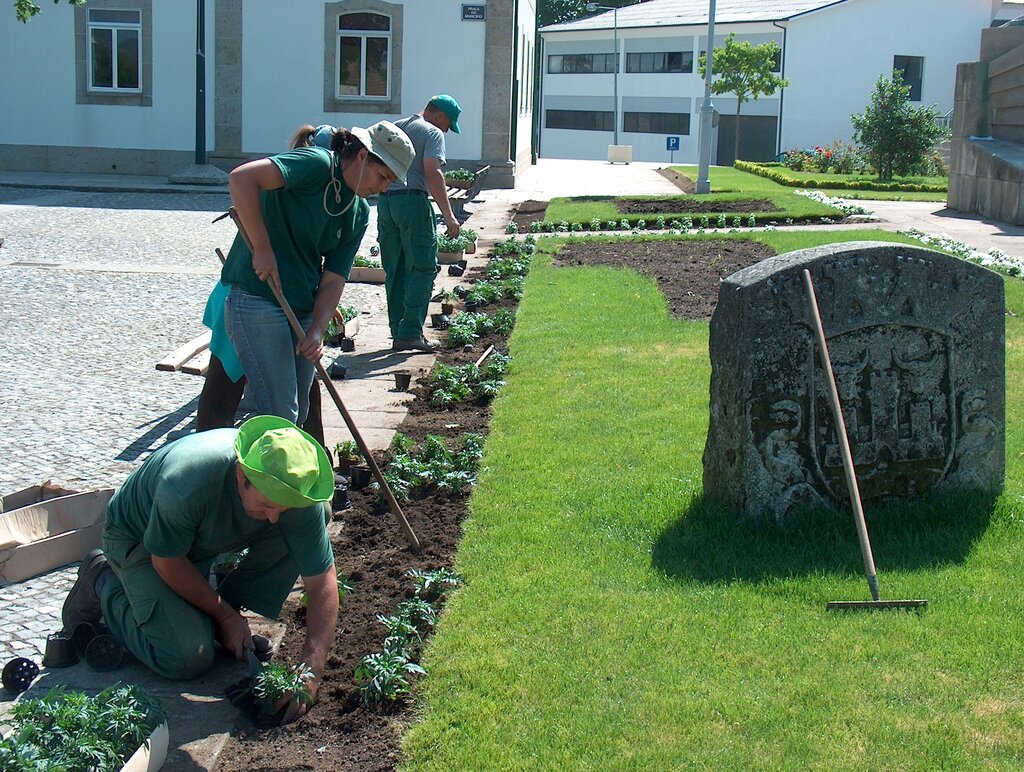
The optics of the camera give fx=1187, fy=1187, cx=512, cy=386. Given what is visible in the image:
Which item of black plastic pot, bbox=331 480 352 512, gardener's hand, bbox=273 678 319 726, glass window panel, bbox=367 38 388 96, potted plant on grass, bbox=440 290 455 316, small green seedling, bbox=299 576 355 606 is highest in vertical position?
glass window panel, bbox=367 38 388 96

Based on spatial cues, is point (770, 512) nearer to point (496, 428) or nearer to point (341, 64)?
point (496, 428)

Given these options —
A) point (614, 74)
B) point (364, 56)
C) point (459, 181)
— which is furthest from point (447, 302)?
point (614, 74)

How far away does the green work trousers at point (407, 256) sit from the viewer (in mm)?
8922

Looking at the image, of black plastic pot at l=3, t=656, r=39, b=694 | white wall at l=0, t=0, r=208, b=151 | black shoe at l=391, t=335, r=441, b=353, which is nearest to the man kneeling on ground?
black plastic pot at l=3, t=656, r=39, b=694

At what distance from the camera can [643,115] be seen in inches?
2425

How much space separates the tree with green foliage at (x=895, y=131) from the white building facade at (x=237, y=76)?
10.6 m

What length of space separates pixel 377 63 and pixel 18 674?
A: 23771 millimetres

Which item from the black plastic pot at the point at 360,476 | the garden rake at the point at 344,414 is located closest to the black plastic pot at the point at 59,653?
the garden rake at the point at 344,414

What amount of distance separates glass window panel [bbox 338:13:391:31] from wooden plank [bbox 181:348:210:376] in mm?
20302

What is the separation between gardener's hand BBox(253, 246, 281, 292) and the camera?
483 centimetres

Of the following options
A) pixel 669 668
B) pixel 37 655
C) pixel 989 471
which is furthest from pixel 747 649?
pixel 37 655

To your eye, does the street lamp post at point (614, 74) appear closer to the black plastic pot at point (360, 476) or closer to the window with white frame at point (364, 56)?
the window with white frame at point (364, 56)

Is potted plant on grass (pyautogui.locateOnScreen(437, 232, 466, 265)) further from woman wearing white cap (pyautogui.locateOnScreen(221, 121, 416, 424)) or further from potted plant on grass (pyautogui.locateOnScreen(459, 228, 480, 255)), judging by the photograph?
woman wearing white cap (pyautogui.locateOnScreen(221, 121, 416, 424))

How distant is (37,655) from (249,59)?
2378cm
